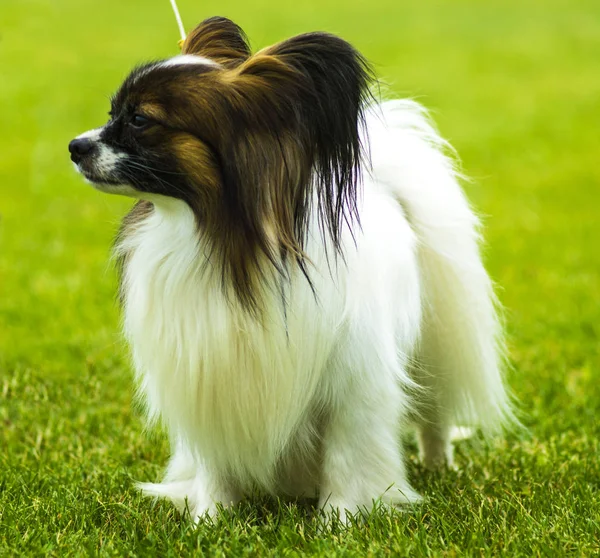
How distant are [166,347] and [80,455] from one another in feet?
4.38

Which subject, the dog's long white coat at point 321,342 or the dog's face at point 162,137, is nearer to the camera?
the dog's face at point 162,137

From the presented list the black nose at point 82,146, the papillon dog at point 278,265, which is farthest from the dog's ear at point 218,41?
the black nose at point 82,146

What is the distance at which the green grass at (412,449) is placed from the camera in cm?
322

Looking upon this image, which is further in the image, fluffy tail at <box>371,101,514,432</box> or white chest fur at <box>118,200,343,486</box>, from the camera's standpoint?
fluffy tail at <box>371,101,514,432</box>

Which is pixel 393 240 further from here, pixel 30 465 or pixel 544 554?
pixel 30 465

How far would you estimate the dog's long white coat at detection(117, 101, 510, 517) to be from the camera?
3002 millimetres

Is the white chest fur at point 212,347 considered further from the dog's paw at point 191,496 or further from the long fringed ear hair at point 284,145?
the dog's paw at point 191,496

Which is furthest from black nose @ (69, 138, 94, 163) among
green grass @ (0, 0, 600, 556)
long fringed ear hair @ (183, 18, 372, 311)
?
green grass @ (0, 0, 600, 556)

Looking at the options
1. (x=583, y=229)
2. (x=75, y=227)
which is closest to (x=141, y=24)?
(x=75, y=227)

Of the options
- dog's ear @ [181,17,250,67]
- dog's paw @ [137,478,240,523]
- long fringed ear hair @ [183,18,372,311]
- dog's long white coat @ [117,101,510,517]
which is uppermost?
dog's ear @ [181,17,250,67]

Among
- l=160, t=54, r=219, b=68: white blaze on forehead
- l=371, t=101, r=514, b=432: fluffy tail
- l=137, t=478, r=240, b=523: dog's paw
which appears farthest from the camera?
l=371, t=101, r=514, b=432: fluffy tail

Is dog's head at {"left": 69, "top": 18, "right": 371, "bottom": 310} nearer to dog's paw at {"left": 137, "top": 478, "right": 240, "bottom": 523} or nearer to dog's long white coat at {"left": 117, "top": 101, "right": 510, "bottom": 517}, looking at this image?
dog's long white coat at {"left": 117, "top": 101, "right": 510, "bottom": 517}

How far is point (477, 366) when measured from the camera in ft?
13.1

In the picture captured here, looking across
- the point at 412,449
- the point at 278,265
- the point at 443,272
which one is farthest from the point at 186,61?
the point at 412,449
